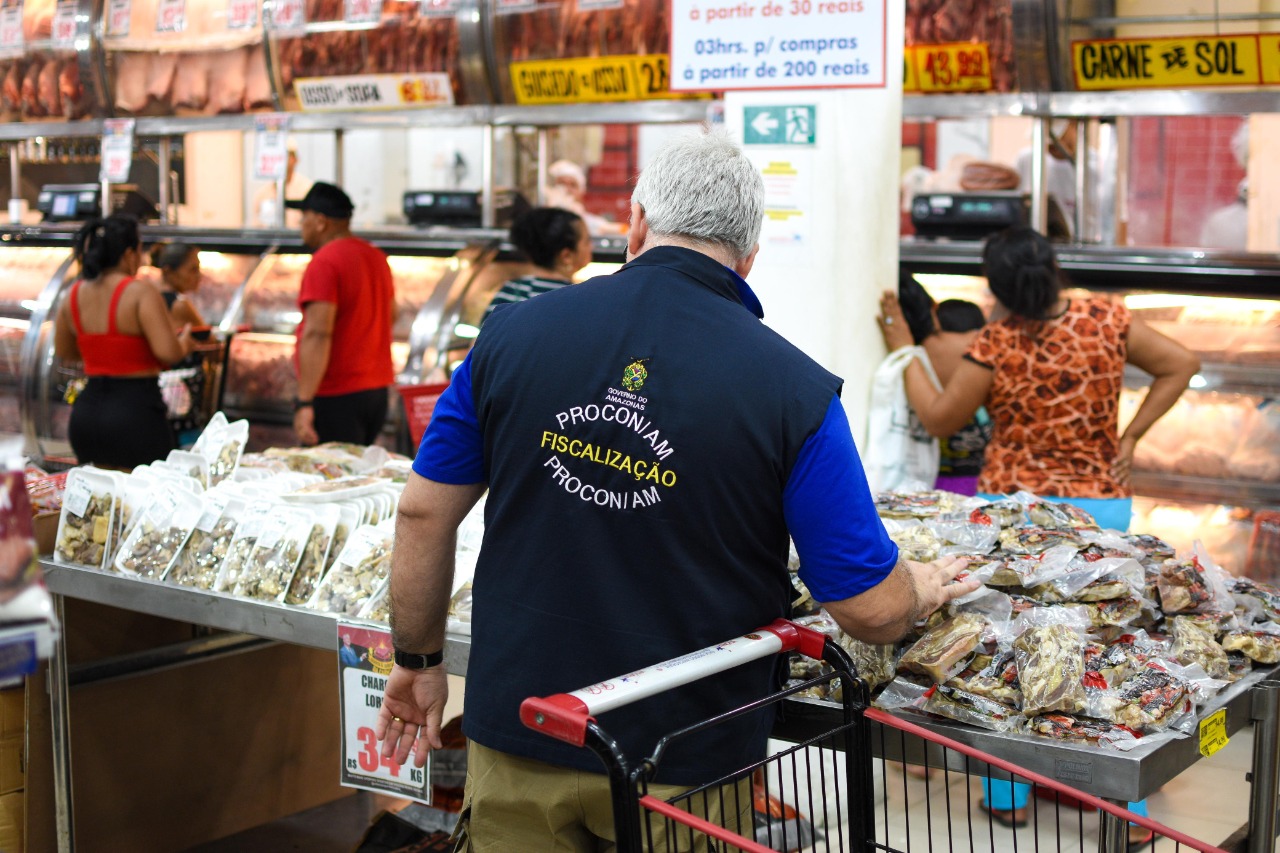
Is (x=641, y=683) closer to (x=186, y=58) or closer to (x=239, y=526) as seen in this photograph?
(x=239, y=526)

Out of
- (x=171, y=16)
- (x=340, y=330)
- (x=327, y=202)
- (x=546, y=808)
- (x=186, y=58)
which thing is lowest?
(x=546, y=808)

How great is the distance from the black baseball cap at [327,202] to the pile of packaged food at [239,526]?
226cm

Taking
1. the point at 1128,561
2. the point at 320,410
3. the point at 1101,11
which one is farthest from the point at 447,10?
the point at 1128,561

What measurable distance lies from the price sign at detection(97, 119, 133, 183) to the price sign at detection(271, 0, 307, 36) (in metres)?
1.20

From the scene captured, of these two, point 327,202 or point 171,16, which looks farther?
point 171,16

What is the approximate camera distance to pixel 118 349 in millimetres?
5637

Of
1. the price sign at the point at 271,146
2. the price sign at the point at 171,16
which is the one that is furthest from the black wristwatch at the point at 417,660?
the price sign at the point at 171,16

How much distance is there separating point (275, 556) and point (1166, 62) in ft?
10.8

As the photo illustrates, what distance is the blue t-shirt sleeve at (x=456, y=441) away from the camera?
212 centimetres

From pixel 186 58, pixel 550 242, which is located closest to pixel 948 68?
pixel 550 242

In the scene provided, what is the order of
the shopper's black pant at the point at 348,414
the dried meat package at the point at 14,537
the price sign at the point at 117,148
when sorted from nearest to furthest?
the dried meat package at the point at 14,537, the shopper's black pant at the point at 348,414, the price sign at the point at 117,148

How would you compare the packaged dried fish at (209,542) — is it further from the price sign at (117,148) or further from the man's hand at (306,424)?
the price sign at (117,148)

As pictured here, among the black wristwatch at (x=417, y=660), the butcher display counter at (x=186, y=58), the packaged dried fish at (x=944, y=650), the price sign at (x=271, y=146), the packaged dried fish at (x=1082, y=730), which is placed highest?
the butcher display counter at (x=186, y=58)

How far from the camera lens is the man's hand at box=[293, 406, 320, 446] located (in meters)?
5.64
